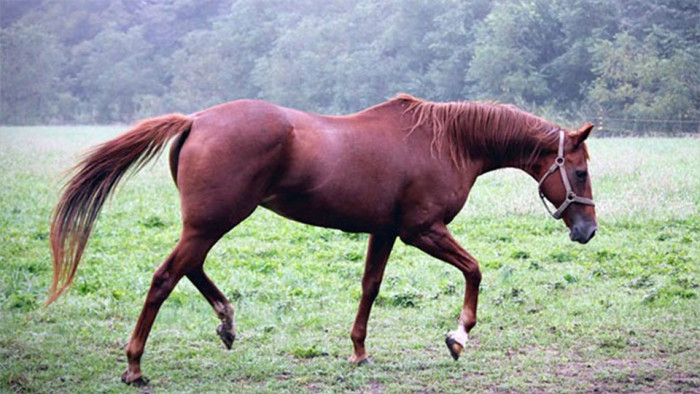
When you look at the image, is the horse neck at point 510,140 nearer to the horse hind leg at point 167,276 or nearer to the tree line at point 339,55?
the horse hind leg at point 167,276

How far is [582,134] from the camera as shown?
207 inches

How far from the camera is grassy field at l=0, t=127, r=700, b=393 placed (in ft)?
15.6

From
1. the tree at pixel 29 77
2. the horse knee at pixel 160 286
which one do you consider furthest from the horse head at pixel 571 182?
the tree at pixel 29 77

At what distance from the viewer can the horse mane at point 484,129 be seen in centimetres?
521

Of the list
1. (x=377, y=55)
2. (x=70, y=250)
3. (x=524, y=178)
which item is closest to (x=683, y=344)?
(x=70, y=250)

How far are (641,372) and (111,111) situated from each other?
46468 mm

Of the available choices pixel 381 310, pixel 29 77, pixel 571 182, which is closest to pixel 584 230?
pixel 571 182

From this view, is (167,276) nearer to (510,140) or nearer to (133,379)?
(133,379)

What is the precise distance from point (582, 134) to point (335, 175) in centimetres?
176

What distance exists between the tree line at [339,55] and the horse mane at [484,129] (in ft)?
64.2

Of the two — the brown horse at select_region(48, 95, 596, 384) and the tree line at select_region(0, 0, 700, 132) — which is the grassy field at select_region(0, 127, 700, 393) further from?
the tree line at select_region(0, 0, 700, 132)

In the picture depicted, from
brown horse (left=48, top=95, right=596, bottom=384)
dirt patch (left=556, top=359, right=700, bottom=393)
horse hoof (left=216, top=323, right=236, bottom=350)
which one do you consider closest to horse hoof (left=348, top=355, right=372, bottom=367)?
brown horse (left=48, top=95, right=596, bottom=384)

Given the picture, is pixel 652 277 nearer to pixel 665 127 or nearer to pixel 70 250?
pixel 70 250

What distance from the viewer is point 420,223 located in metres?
4.91
